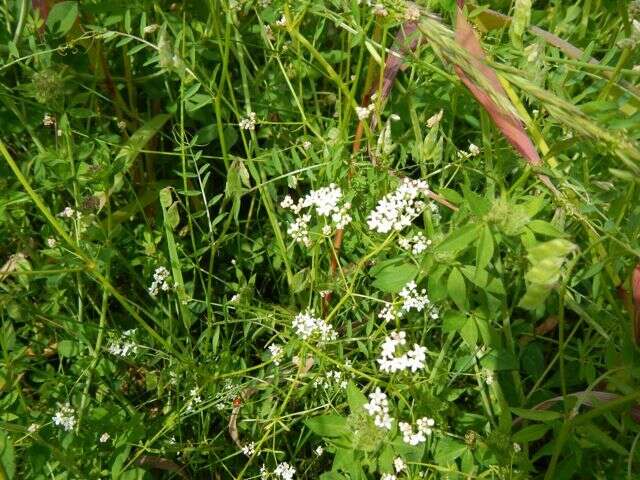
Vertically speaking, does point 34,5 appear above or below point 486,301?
above

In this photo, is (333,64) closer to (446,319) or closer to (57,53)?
(57,53)

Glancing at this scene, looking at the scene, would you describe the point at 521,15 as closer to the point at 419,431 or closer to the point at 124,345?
the point at 419,431

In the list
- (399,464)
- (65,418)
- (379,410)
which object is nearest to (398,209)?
(379,410)

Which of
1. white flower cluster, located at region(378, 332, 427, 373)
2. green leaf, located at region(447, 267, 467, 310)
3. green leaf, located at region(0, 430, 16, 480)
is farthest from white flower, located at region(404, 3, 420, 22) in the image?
green leaf, located at region(0, 430, 16, 480)

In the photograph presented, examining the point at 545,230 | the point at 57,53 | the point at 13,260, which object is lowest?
the point at 13,260

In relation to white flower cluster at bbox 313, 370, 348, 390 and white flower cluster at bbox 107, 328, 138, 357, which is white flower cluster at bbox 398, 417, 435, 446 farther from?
white flower cluster at bbox 107, 328, 138, 357

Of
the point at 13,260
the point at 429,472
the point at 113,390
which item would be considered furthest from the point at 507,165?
the point at 13,260

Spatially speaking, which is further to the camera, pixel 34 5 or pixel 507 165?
pixel 34 5

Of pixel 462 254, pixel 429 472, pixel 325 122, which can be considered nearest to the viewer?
pixel 462 254
